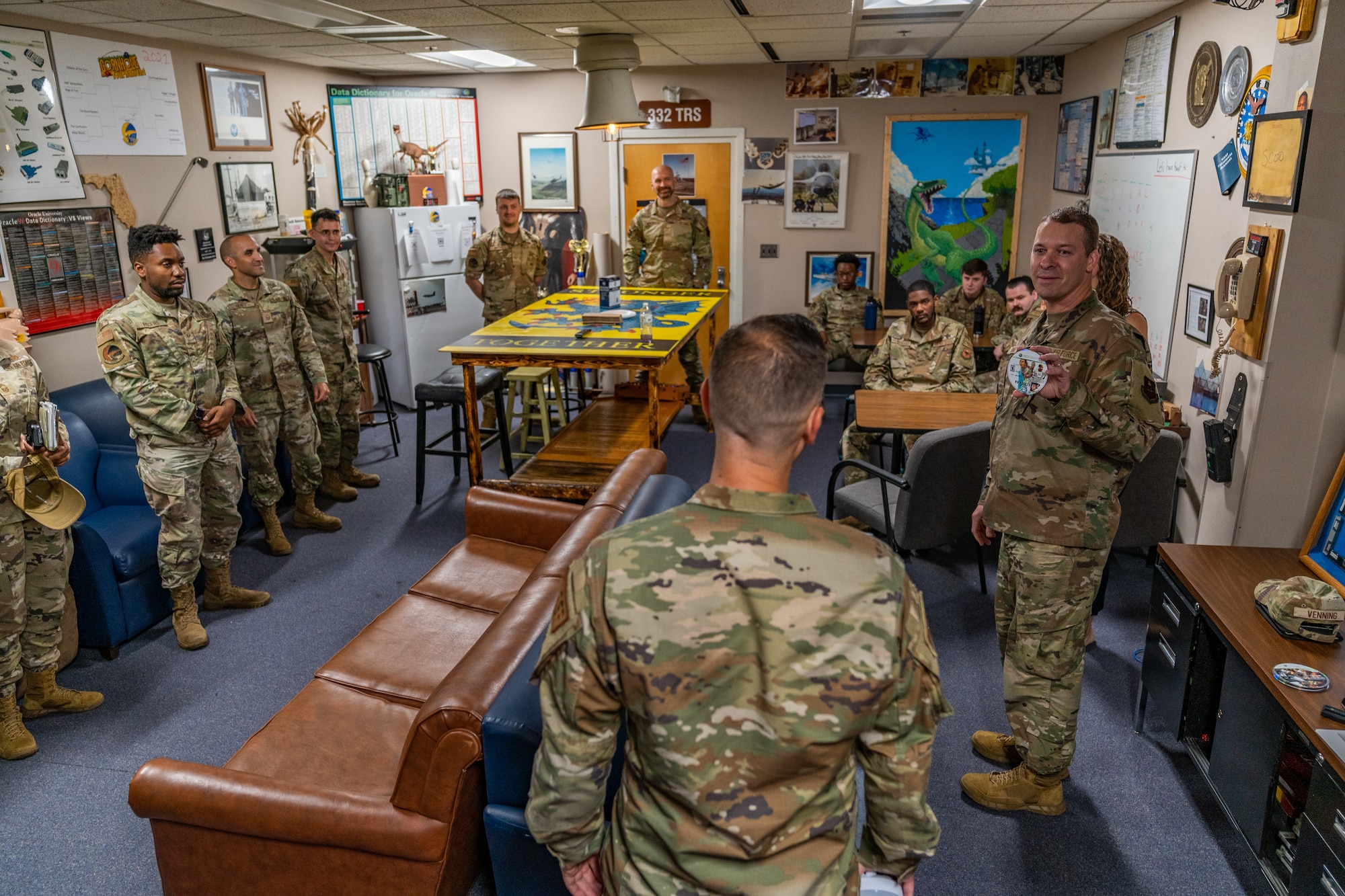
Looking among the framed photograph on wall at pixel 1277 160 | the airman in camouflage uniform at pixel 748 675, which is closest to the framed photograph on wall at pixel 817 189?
the framed photograph on wall at pixel 1277 160

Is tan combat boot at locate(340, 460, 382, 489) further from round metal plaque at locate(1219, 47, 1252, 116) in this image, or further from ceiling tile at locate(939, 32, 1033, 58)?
round metal plaque at locate(1219, 47, 1252, 116)

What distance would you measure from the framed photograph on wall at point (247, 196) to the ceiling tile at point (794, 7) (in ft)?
11.4

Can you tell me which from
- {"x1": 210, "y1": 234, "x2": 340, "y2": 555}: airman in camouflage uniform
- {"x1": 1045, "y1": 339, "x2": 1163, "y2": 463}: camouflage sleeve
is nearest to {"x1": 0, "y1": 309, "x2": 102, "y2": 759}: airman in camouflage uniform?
{"x1": 210, "y1": 234, "x2": 340, "y2": 555}: airman in camouflage uniform

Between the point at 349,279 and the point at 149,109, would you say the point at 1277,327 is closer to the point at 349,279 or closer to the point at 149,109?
the point at 349,279

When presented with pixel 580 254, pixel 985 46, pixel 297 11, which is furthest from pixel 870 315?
pixel 297 11

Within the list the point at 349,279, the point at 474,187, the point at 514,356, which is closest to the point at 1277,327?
the point at 514,356

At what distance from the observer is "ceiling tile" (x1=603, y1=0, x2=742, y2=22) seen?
4.21m

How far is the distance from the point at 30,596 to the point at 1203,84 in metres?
5.25

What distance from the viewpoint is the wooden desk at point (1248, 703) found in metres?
2.03

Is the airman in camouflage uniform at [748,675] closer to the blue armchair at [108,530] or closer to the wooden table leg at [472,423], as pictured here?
the blue armchair at [108,530]

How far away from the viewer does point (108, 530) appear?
12.4 ft

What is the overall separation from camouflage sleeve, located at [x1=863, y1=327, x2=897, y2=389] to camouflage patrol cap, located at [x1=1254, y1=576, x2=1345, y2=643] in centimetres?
293

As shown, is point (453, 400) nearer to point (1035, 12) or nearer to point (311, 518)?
point (311, 518)

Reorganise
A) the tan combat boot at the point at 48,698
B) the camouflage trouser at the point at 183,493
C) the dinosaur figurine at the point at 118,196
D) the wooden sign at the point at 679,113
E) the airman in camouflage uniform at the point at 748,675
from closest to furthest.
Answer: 1. the airman in camouflage uniform at the point at 748,675
2. the tan combat boot at the point at 48,698
3. the camouflage trouser at the point at 183,493
4. the dinosaur figurine at the point at 118,196
5. the wooden sign at the point at 679,113
